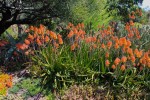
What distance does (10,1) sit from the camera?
8.62m

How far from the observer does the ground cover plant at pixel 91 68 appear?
6305 millimetres

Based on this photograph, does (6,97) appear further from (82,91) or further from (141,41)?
(141,41)

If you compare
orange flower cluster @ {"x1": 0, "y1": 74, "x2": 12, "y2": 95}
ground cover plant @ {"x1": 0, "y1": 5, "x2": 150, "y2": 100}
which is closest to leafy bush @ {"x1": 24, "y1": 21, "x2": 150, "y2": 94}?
ground cover plant @ {"x1": 0, "y1": 5, "x2": 150, "y2": 100}

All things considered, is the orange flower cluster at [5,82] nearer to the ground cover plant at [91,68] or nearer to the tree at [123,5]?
the ground cover plant at [91,68]

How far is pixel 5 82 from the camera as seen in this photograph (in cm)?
687

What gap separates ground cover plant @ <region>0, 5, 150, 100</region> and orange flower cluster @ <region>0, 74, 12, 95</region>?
4cm

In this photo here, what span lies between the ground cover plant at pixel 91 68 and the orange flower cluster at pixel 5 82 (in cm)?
4

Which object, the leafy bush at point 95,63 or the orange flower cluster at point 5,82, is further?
the orange flower cluster at point 5,82

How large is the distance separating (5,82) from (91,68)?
1.85 m

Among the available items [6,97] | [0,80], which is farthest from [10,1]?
[6,97]

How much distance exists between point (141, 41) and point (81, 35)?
53.5 inches

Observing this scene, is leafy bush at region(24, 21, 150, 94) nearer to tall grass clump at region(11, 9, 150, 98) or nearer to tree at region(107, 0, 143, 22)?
tall grass clump at region(11, 9, 150, 98)

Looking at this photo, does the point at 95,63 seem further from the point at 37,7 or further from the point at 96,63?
the point at 37,7

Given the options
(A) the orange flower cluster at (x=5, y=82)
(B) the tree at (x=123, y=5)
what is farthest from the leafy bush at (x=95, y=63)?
(B) the tree at (x=123, y=5)
